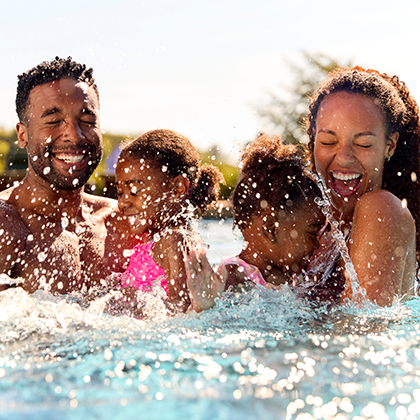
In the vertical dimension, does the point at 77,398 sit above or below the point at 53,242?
below

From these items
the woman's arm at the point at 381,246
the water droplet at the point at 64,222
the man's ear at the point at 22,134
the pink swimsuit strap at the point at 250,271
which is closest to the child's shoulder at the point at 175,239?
the pink swimsuit strap at the point at 250,271

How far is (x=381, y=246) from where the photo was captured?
2.79m

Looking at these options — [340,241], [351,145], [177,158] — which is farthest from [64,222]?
[351,145]

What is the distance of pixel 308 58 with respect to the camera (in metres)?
28.9

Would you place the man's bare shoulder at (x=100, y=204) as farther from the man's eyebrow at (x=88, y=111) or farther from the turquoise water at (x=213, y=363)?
the turquoise water at (x=213, y=363)

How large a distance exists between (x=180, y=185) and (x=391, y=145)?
60.8 inches

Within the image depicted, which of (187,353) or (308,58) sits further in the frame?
(308,58)

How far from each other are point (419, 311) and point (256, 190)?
1309 millimetres

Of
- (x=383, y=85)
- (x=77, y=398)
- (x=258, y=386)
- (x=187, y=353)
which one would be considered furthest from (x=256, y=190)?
(x=77, y=398)

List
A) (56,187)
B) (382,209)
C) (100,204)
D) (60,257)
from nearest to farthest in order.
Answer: (382,209), (60,257), (56,187), (100,204)

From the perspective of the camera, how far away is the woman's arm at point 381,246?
9.06 ft

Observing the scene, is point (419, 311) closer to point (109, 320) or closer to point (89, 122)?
point (109, 320)

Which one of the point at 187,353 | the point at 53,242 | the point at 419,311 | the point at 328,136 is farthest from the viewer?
the point at 53,242

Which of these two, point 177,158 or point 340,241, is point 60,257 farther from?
point 340,241
